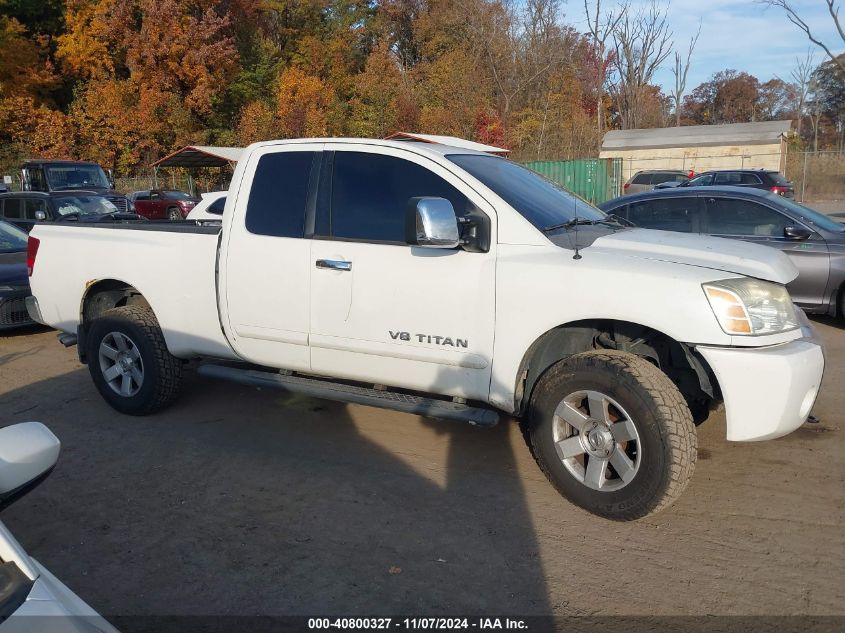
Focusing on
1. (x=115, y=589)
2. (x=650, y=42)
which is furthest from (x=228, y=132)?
(x=115, y=589)

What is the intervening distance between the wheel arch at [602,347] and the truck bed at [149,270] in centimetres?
217

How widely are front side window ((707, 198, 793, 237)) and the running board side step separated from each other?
506 centimetres

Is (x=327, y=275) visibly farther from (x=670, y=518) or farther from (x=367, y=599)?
(x=670, y=518)

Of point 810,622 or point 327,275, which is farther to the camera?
point 327,275

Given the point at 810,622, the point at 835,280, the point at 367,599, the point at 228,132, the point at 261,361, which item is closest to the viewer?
the point at 810,622

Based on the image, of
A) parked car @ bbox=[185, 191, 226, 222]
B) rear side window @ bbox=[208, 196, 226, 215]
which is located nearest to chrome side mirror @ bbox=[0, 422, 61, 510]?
parked car @ bbox=[185, 191, 226, 222]

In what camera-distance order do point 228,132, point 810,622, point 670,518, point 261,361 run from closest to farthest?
point 810,622, point 670,518, point 261,361, point 228,132

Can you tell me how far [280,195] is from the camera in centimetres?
474

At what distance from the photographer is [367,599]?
3125 millimetres

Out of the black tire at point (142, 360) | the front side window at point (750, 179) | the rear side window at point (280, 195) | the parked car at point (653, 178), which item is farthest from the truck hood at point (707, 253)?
the parked car at point (653, 178)

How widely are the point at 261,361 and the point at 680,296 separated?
277 centimetres

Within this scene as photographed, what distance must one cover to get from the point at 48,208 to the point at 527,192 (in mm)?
11563

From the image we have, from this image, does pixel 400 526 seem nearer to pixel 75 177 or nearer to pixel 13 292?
pixel 13 292

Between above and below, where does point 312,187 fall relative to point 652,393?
above
